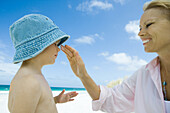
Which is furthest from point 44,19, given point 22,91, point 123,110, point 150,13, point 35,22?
point 123,110

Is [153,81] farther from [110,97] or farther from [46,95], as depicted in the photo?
[46,95]

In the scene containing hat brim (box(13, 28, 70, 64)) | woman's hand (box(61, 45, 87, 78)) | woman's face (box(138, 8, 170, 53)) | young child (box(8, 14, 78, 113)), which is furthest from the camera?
woman's hand (box(61, 45, 87, 78))

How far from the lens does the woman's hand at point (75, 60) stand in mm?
1954

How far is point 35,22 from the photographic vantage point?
1612mm

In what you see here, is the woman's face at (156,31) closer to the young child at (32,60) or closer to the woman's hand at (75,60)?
the woman's hand at (75,60)

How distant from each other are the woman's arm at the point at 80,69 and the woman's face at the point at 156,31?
779 mm

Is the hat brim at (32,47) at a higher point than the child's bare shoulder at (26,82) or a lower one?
higher

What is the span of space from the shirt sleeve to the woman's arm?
0.36ft

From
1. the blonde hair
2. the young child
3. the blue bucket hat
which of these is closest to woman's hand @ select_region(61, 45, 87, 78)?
the young child

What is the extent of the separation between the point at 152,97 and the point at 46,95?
4.01 ft

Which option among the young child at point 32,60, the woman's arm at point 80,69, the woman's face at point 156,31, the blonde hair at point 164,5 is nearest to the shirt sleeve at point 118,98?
the woman's arm at point 80,69

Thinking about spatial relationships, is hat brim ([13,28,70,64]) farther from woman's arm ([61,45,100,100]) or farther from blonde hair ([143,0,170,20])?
blonde hair ([143,0,170,20])

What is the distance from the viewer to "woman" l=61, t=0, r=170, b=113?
1747 millimetres

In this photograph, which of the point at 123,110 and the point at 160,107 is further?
the point at 123,110
